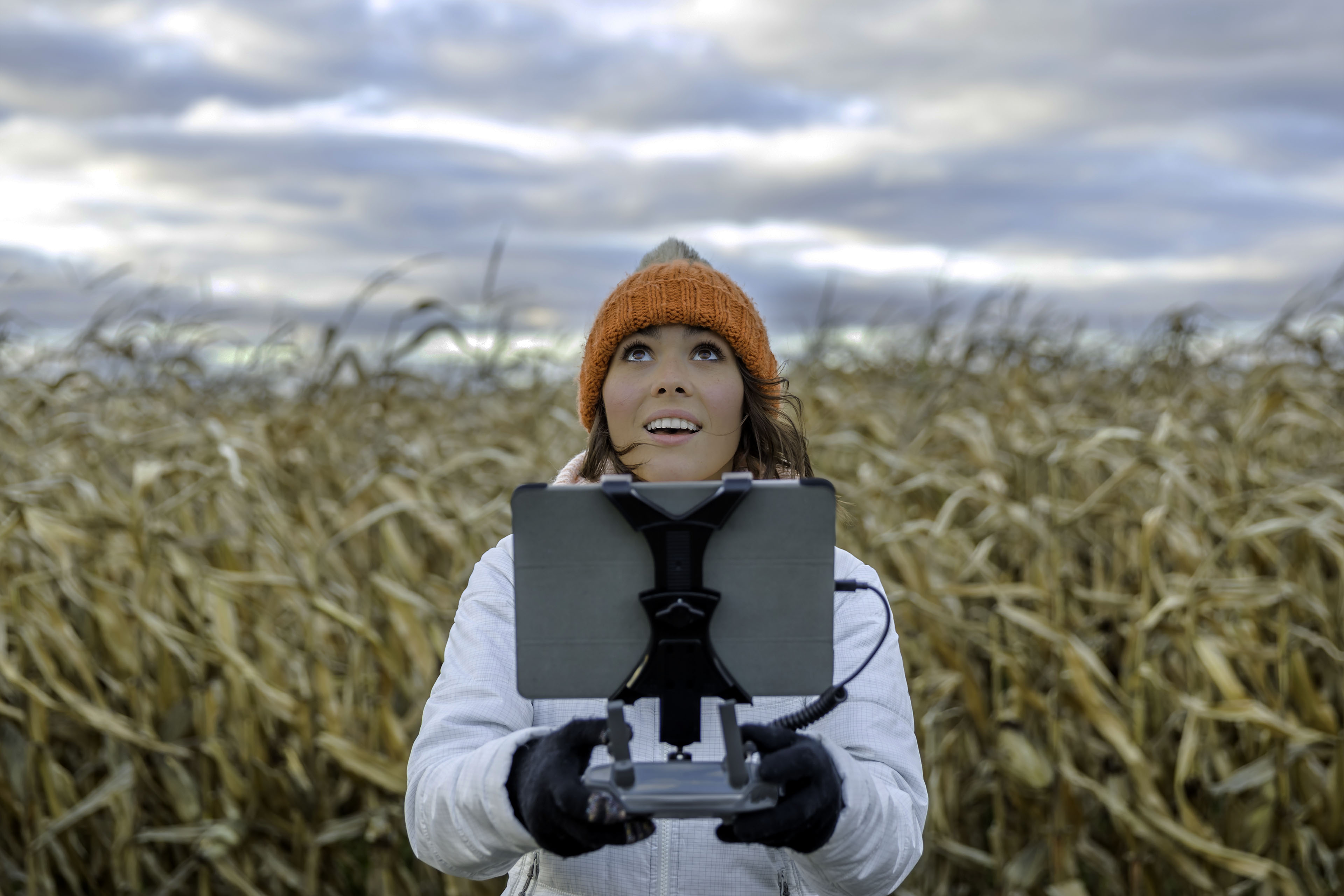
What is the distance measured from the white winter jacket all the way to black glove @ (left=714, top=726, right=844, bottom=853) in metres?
0.11

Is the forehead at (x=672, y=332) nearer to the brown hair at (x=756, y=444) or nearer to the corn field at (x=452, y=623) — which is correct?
the brown hair at (x=756, y=444)

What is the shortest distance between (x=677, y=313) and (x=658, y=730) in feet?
1.94

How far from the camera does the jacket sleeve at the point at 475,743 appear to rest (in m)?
1.21

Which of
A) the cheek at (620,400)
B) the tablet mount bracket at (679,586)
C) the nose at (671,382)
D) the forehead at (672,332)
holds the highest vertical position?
the forehead at (672,332)

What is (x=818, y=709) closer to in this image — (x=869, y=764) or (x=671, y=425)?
(x=869, y=764)

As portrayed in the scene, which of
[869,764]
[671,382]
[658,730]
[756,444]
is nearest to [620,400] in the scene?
[671,382]

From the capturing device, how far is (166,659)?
2859 mm

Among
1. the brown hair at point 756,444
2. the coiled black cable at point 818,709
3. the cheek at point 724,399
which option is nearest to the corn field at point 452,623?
the brown hair at point 756,444

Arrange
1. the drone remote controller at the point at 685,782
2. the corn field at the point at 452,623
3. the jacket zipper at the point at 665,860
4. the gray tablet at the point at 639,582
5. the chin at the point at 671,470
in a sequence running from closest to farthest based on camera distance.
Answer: the drone remote controller at the point at 685,782
the gray tablet at the point at 639,582
the jacket zipper at the point at 665,860
the chin at the point at 671,470
the corn field at the point at 452,623

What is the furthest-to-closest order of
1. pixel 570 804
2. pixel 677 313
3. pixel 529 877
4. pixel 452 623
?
pixel 452 623 → pixel 677 313 → pixel 529 877 → pixel 570 804

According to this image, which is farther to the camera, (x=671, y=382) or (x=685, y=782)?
(x=671, y=382)

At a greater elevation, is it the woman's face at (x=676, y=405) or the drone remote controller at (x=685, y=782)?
the woman's face at (x=676, y=405)

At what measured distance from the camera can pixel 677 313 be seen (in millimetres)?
1652

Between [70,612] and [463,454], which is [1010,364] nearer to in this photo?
[463,454]
